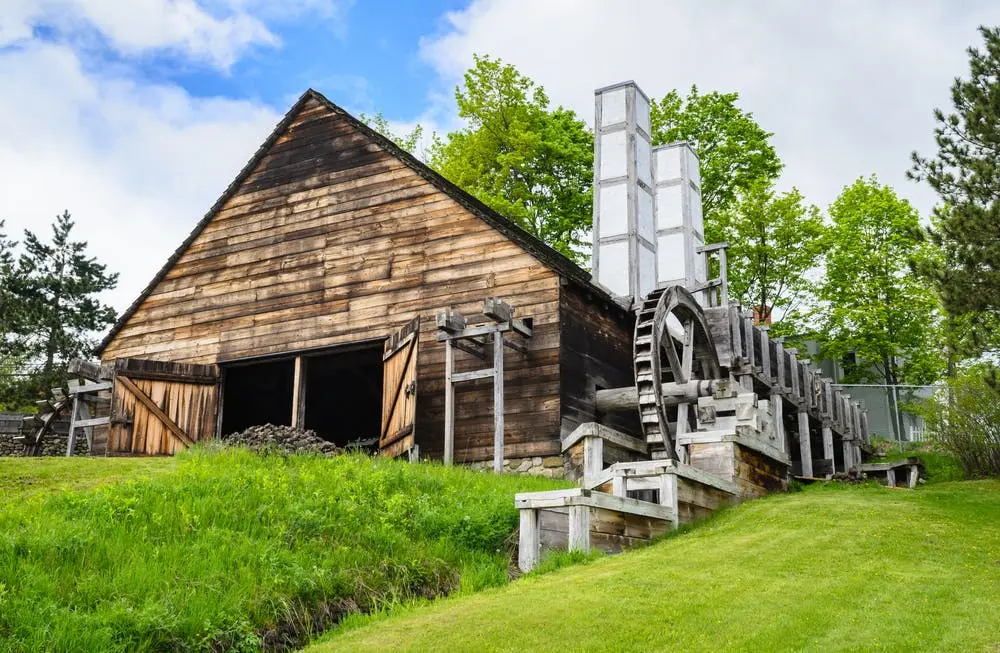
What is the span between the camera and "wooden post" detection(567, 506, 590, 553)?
32.1ft

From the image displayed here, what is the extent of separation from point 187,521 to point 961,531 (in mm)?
7244

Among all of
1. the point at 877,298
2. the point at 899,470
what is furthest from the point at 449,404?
the point at 877,298

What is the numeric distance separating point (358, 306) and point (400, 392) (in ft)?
8.84

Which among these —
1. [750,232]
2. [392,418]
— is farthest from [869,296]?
[392,418]

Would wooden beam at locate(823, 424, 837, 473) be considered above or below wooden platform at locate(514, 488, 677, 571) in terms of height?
above

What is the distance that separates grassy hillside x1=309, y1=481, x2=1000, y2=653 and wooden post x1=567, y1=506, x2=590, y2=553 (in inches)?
12.3

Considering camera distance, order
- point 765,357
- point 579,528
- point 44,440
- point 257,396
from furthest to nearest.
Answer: point 257,396, point 44,440, point 765,357, point 579,528

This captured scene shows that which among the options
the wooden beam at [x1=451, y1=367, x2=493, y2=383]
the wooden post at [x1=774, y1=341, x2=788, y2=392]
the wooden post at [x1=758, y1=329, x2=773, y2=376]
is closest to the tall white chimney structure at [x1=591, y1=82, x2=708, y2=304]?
the wooden post at [x1=758, y1=329, x2=773, y2=376]

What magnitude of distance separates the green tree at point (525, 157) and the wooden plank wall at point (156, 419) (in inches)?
469

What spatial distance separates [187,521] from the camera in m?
9.37

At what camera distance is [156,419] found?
18797 mm

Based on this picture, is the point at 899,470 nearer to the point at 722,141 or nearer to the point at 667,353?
the point at 667,353

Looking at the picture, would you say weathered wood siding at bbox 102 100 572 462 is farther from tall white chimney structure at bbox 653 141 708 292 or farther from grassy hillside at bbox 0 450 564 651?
tall white chimney structure at bbox 653 141 708 292

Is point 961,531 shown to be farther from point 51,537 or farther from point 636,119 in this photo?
point 636,119
